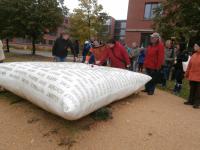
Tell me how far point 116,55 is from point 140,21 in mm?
19633

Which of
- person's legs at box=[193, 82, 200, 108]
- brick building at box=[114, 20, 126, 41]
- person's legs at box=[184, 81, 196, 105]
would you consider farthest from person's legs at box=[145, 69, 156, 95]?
brick building at box=[114, 20, 126, 41]

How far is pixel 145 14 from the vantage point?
2478 centimetres

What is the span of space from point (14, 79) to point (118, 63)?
3.11 metres

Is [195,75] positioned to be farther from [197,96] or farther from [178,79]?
[178,79]

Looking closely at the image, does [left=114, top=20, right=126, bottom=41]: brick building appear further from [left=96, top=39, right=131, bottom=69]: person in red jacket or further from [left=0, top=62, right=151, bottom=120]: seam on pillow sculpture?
[left=0, top=62, right=151, bottom=120]: seam on pillow sculpture

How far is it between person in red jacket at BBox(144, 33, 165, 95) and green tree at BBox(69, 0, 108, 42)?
2319 centimetres

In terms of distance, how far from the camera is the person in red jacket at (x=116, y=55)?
20.8 ft

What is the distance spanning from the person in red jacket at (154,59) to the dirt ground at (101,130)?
1.64 metres

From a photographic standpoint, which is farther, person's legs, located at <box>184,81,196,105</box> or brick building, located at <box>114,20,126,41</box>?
brick building, located at <box>114,20,126,41</box>

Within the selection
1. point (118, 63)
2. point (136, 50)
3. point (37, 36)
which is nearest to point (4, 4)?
point (37, 36)

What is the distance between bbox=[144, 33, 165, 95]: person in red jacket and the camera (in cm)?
618

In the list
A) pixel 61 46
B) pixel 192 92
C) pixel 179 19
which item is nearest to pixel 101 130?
pixel 192 92

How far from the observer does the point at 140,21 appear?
982 inches

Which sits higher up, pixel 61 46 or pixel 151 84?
pixel 61 46
